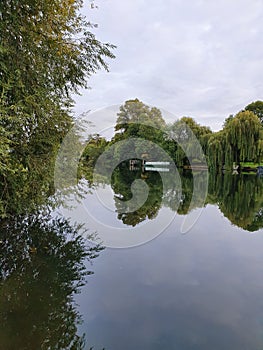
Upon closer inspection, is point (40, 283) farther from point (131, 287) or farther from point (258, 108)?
point (258, 108)

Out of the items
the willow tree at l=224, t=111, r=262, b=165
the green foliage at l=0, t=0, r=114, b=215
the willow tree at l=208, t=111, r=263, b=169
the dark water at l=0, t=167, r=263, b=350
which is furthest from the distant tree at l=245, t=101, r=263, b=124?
the green foliage at l=0, t=0, r=114, b=215

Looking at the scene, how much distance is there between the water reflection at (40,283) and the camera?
76.4 inches

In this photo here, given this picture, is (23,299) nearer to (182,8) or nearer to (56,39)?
(56,39)

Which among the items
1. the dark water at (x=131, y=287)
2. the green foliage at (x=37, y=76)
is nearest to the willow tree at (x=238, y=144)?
the dark water at (x=131, y=287)

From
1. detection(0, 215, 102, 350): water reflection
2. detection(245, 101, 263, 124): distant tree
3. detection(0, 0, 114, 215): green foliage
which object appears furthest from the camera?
detection(245, 101, 263, 124): distant tree

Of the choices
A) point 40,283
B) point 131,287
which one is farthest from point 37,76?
point 131,287

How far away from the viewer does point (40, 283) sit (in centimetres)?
271

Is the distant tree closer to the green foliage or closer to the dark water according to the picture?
the dark water

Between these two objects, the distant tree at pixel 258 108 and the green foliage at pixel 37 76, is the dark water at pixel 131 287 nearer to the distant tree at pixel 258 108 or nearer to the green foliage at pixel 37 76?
the green foliage at pixel 37 76

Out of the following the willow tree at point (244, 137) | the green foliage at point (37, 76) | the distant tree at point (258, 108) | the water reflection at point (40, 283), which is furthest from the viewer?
the distant tree at point (258, 108)

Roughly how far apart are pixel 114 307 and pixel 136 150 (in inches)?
305

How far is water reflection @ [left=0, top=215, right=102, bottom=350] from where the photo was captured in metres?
1.94

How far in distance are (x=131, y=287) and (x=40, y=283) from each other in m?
0.95

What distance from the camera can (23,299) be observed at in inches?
94.1
